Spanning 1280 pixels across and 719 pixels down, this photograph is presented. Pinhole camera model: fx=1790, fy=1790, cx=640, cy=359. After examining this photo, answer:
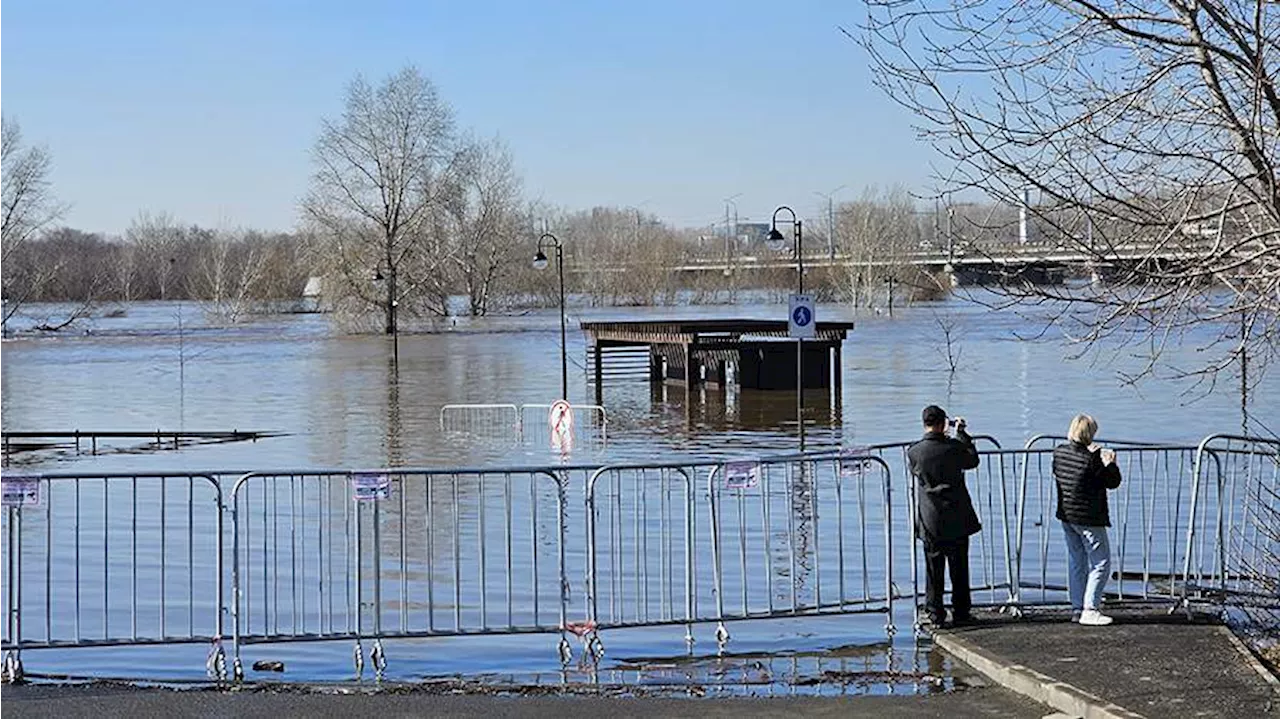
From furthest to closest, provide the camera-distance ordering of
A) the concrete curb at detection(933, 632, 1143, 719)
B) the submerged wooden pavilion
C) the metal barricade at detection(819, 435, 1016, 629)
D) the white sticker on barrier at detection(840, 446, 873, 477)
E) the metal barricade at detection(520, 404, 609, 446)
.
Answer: the submerged wooden pavilion
the metal barricade at detection(520, 404, 609, 446)
the metal barricade at detection(819, 435, 1016, 629)
the white sticker on barrier at detection(840, 446, 873, 477)
the concrete curb at detection(933, 632, 1143, 719)

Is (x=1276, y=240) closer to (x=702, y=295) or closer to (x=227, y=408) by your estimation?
(x=227, y=408)

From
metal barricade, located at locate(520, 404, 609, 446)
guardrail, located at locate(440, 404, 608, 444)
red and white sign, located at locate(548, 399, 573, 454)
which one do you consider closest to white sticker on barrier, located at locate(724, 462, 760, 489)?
red and white sign, located at locate(548, 399, 573, 454)

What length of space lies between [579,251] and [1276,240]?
17074 cm

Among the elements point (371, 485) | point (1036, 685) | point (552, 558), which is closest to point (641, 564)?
point (552, 558)

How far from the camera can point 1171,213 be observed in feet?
32.8

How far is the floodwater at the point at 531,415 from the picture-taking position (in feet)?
42.2

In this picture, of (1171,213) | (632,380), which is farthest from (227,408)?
(1171,213)

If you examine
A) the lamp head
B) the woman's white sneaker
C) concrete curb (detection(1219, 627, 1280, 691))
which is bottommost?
concrete curb (detection(1219, 627, 1280, 691))

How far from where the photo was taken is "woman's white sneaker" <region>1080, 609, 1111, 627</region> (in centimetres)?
1249

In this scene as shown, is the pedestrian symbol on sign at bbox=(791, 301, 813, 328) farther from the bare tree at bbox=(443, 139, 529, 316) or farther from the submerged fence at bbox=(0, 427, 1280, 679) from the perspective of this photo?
the bare tree at bbox=(443, 139, 529, 316)

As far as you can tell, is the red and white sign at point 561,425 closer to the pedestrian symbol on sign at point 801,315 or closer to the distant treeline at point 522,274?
the pedestrian symbol on sign at point 801,315

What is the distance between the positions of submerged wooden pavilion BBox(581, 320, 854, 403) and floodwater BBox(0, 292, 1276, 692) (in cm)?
103

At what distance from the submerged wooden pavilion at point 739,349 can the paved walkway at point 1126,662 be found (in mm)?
33425

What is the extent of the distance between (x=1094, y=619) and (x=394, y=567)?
772cm
